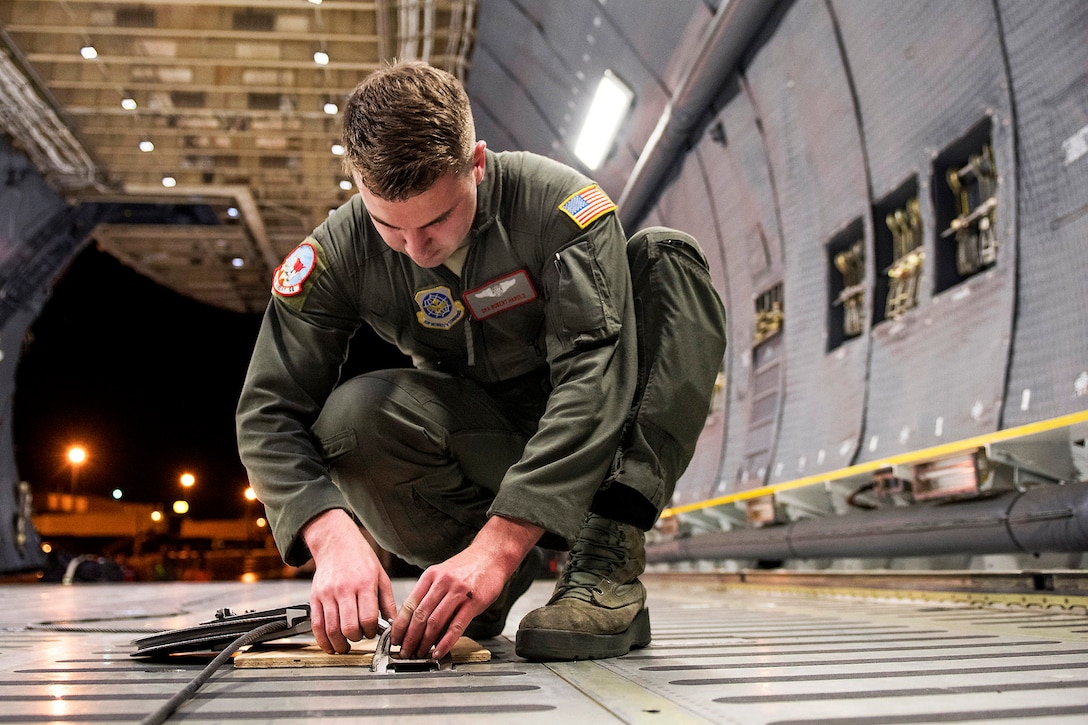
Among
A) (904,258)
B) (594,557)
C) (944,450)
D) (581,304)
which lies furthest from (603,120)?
(594,557)

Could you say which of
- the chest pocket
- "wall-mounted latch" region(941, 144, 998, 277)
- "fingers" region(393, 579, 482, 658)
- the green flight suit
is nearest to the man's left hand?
"fingers" region(393, 579, 482, 658)

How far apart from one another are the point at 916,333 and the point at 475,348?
2.63m

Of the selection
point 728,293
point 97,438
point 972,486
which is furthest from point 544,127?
point 97,438

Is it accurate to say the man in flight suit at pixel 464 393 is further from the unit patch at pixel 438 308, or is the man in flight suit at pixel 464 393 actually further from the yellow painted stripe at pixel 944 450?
the yellow painted stripe at pixel 944 450

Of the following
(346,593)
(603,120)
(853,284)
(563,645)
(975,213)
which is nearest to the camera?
(346,593)

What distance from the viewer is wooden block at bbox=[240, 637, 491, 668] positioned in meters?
1.18

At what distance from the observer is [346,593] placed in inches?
43.3

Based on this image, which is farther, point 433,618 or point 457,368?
point 457,368

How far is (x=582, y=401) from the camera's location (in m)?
1.24

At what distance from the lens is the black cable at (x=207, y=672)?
30.7 inches

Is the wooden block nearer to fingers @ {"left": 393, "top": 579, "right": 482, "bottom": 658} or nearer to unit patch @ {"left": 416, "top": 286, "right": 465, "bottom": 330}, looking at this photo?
fingers @ {"left": 393, "top": 579, "right": 482, "bottom": 658}

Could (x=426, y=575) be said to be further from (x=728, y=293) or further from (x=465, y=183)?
(x=728, y=293)

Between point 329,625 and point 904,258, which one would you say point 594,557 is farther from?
point 904,258

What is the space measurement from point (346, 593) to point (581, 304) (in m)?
0.53
